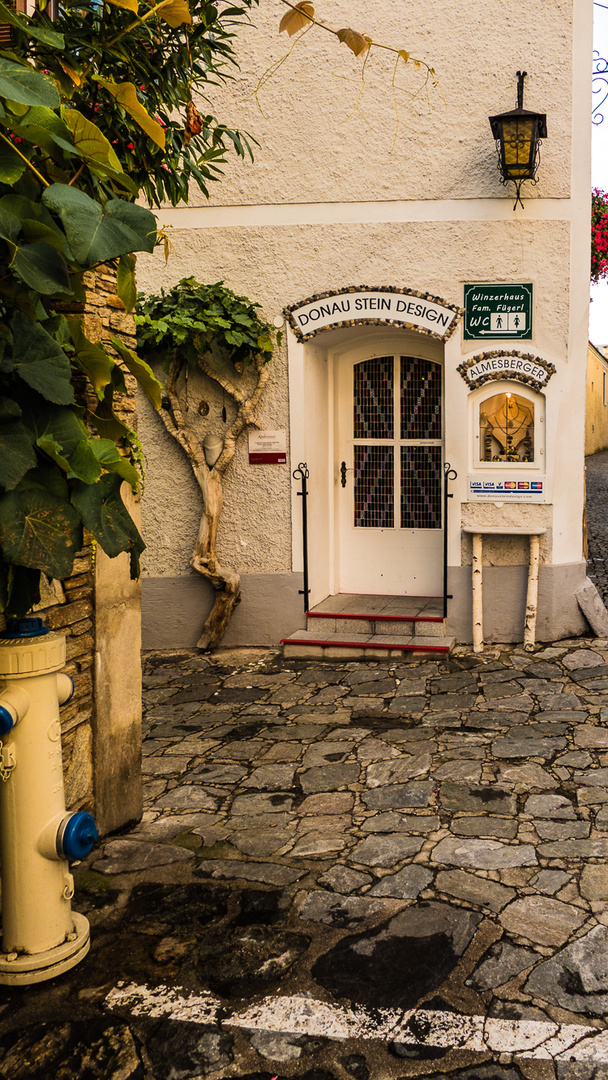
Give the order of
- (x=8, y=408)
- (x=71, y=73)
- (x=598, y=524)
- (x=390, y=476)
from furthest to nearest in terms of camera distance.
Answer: (x=598, y=524) → (x=390, y=476) → (x=71, y=73) → (x=8, y=408)

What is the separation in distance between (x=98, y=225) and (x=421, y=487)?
635 cm

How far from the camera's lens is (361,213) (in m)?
7.79

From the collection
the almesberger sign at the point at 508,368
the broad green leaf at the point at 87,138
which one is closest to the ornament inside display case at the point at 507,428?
the almesberger sign at the point at 508,368

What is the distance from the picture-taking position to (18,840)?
121 inches

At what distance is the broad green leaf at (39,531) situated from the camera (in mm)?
2463

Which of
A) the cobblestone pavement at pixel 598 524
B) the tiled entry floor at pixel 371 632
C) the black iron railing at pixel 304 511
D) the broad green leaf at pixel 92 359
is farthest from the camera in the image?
the cobblestone pavement at pixel 598 524

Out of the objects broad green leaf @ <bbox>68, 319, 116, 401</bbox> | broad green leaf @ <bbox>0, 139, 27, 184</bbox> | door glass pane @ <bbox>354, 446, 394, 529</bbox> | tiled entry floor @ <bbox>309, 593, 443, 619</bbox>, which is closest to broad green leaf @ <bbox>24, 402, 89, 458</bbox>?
broad green leaf @ <bbox>68, 319, 116, 401</bbox>

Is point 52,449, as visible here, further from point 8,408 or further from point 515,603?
point 515,603

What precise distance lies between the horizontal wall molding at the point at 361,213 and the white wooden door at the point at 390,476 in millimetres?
1302

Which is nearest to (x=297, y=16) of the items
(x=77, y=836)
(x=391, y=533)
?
(x=77, y=836)

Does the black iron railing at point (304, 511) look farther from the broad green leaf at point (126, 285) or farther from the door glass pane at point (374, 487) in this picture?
the broad green leaf at point (126, 285)

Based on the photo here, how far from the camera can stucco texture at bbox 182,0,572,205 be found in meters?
7.47

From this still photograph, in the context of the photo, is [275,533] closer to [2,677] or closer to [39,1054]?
[2,677]

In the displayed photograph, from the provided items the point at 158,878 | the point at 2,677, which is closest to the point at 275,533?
the point at 158,878
